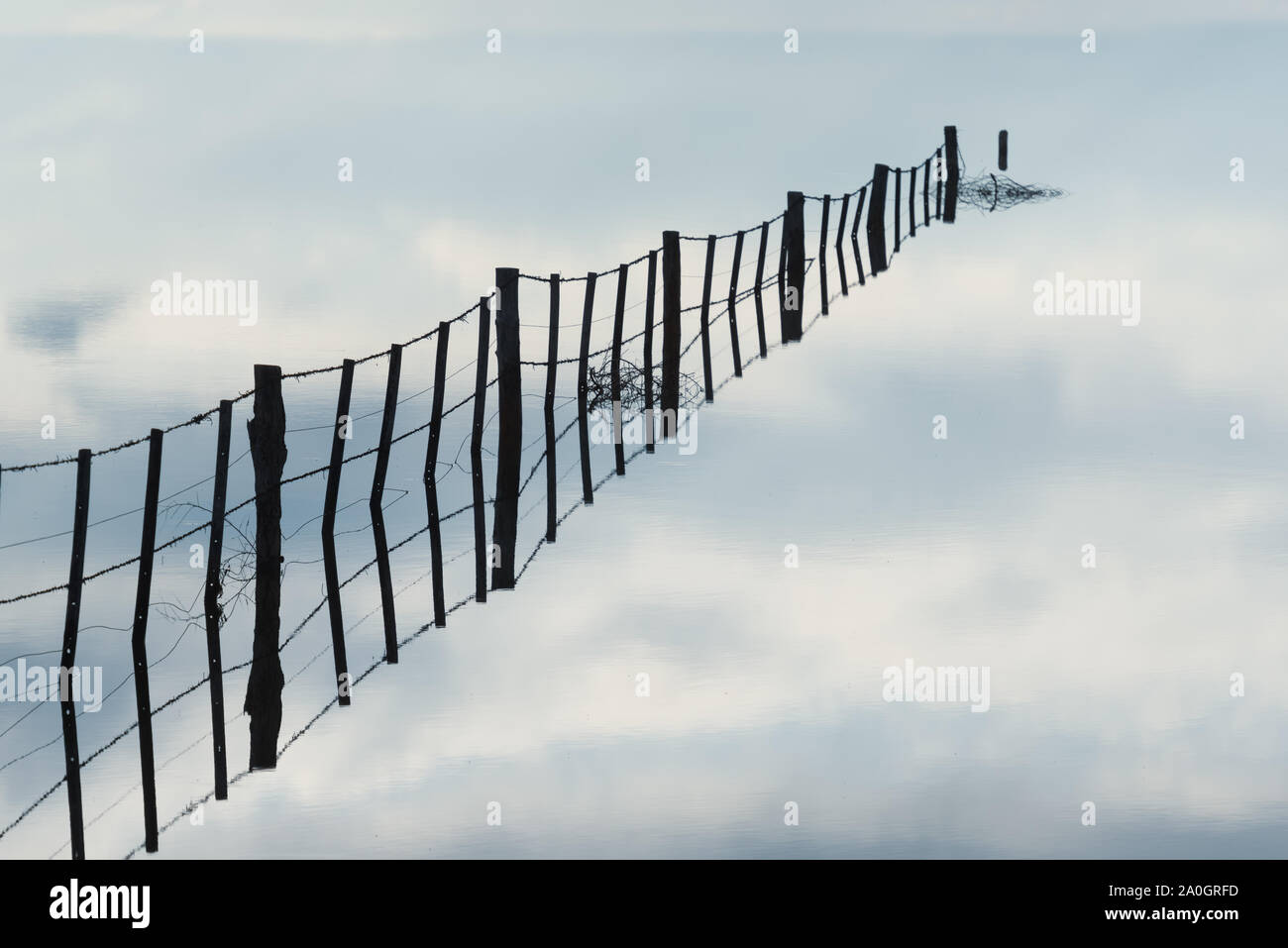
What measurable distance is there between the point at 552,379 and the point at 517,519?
1.51 metres

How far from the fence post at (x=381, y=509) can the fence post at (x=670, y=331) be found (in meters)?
4.94

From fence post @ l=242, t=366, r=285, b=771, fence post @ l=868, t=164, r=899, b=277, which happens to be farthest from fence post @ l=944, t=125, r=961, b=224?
fence post @ l=242, t=366, r=285, b=771

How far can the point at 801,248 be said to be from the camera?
1856cm

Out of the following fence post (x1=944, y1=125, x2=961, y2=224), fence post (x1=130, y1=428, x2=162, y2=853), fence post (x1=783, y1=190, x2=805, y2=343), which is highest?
fence post (x1=944, y1=125, x2=961, y2=224)

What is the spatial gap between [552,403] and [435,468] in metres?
1.86

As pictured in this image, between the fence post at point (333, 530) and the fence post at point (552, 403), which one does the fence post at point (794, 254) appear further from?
the fence post at point (333, 530)

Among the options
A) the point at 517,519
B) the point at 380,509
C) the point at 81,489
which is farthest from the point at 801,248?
the point at 81,489

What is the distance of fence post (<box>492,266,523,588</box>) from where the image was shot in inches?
461

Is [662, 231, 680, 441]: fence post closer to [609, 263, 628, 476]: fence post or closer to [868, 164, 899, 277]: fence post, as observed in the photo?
[609, 263, 628, 476]: fence post

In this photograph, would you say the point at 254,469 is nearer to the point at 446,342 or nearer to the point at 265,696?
the point at 265,696

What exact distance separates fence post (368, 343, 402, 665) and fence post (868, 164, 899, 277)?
12946 mm

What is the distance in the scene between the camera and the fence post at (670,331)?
15.6 m

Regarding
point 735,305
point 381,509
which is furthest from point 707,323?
point 381,509

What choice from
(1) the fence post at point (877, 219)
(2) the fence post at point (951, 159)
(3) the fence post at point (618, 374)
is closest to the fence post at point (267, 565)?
(3) the fence post at point (618, 374)
